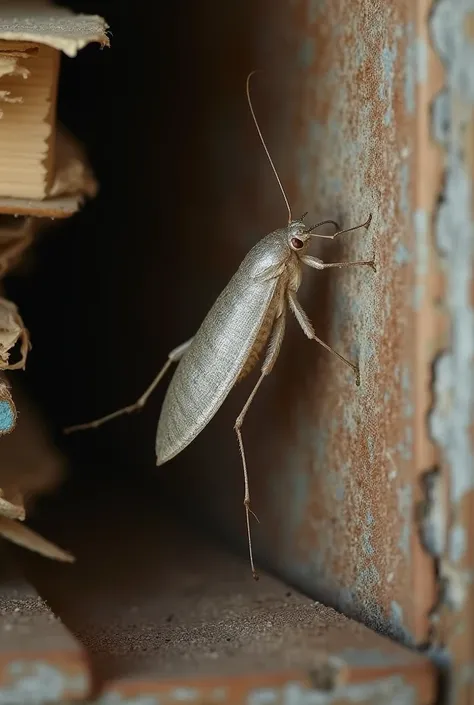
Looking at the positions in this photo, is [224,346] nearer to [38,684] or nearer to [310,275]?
[310,275]

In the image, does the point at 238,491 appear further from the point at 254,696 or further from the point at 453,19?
the point at 453,19

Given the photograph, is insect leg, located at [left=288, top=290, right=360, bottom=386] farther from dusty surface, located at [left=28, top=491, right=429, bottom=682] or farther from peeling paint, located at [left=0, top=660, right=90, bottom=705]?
peeling paint, located at [left=0, top=660, right=90, bottom=705]

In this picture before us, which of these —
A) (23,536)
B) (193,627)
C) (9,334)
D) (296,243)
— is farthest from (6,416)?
(296,243)

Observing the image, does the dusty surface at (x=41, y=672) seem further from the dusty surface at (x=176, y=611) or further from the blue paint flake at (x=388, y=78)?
the blue paint flake at (x=388, y=78)

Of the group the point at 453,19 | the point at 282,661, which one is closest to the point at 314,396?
the point at 282,661

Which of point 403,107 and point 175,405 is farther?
point 175,405

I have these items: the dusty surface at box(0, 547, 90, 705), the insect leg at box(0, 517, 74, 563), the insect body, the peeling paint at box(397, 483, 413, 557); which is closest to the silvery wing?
the insect body
